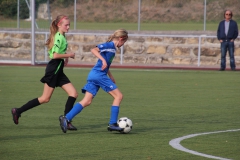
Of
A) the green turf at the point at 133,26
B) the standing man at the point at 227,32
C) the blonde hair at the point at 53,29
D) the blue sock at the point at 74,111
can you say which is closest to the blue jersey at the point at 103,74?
the blue sock at the point at 74,111

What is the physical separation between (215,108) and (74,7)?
58.0ft

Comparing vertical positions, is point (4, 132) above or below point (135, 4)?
below

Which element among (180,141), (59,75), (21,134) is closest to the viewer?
(180,141)

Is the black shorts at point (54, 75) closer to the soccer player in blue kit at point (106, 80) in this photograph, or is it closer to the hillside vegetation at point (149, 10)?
the soccer player in blue kit at point (106, 80)

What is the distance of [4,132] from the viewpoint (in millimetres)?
10000

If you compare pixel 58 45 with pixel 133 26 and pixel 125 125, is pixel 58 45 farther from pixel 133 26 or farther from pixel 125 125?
pixel 133 26

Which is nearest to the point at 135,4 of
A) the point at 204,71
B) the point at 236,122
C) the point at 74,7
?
the point at 74,7

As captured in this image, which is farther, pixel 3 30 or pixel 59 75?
pixel 3 30

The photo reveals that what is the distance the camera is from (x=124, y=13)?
31.7 m

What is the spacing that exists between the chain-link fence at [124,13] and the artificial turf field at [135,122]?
8970 millimetres

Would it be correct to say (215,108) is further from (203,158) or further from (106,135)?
(203,158)

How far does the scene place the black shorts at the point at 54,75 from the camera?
10.4 m

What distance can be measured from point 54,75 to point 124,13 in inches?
848

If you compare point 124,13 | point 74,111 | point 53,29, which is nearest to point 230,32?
point 124,13
